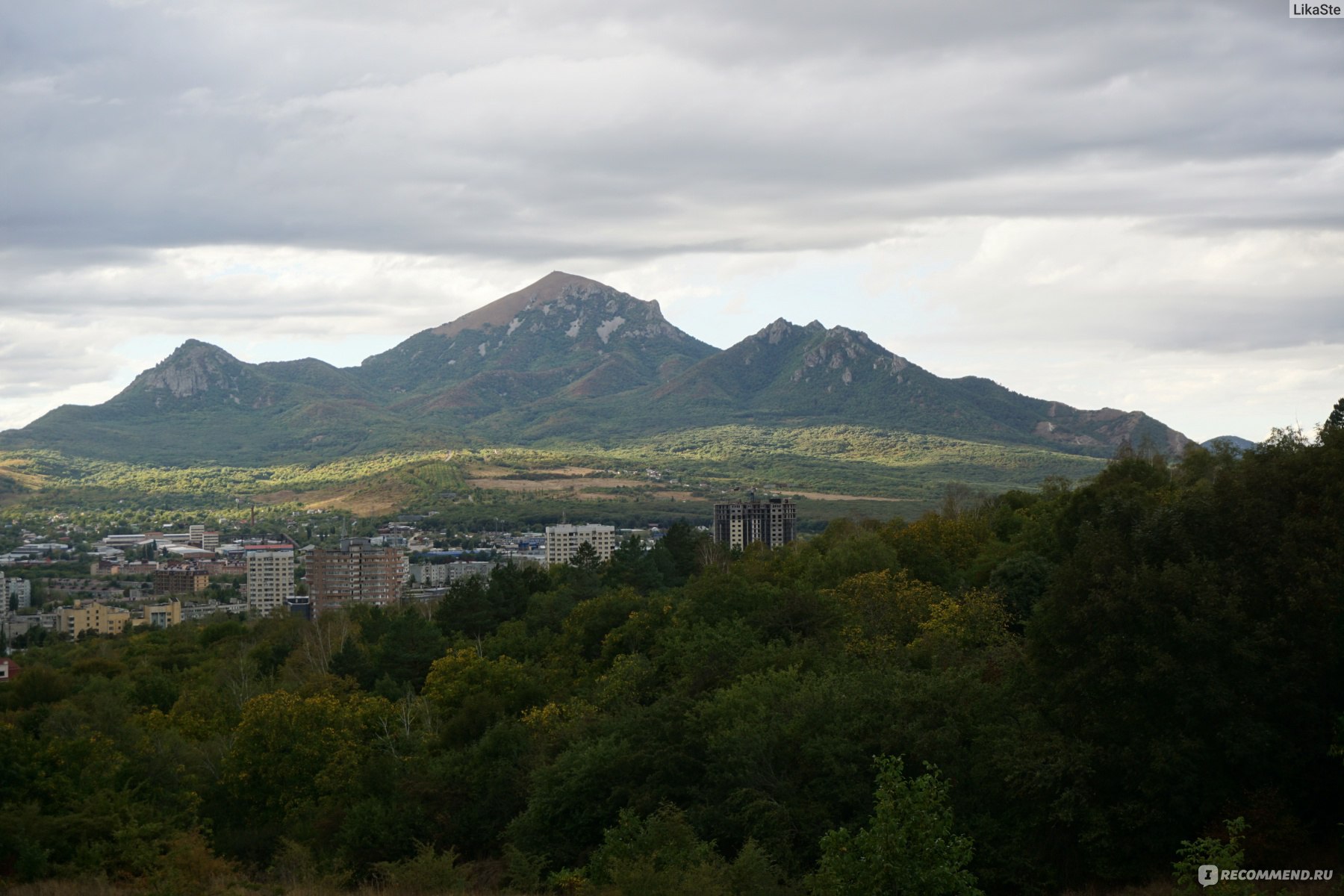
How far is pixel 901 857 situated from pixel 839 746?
28.2 feet

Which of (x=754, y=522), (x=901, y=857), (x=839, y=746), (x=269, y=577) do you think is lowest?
(x=269, y=577)

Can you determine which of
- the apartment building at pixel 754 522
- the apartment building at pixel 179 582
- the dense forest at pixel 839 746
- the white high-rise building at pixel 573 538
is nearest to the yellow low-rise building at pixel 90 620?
the apartment building at pixel 179 582

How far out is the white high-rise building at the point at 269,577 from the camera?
14638cm

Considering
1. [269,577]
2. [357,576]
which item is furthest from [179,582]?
[357,576]

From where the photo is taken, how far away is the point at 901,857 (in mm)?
19156

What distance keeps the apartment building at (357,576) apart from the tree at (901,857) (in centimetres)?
11473

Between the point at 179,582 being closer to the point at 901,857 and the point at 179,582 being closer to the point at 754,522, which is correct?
the point at 754,522

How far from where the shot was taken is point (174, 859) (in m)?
28.0

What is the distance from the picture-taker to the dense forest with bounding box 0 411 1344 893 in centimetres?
2314

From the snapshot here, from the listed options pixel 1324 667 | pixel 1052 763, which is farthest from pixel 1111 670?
pixel 1324 667

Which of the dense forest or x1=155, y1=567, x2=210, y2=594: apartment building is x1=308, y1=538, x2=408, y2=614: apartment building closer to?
x1=155, y1=567, x2=210, y2=594: apartment building

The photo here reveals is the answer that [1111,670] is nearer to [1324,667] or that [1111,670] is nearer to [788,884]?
[1324,667]

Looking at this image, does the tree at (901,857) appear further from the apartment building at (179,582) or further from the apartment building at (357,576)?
the apartment building at (179,582)

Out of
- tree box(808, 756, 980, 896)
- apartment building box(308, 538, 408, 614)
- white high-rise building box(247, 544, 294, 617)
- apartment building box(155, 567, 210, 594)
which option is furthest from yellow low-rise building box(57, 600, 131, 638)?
tree box(808, 756, 980, 896)
